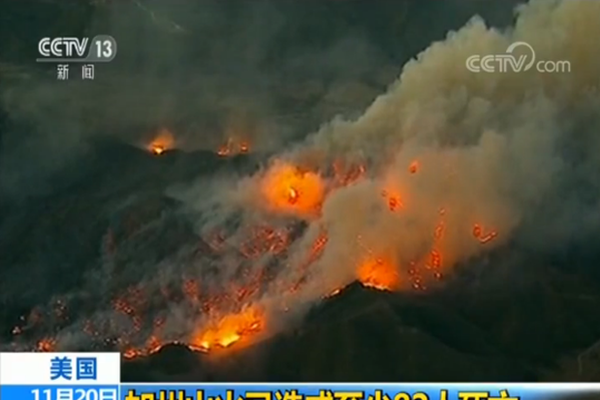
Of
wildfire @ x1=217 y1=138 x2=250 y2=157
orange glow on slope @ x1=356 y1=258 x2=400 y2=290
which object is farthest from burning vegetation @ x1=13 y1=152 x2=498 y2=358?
wildfire @ x1=217 y1=138 x2=250 y2=157

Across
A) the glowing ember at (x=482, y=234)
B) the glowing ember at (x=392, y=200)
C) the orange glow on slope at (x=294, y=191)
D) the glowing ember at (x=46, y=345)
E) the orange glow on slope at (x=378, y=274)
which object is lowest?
the glowing ember at (x=46, y=345)

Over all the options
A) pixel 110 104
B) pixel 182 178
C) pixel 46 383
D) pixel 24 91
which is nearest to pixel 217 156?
pixel 182 178

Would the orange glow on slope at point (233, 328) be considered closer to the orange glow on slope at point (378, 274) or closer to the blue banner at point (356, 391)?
the blue banner at point (356, 391)

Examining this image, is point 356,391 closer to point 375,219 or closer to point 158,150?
point 375,219

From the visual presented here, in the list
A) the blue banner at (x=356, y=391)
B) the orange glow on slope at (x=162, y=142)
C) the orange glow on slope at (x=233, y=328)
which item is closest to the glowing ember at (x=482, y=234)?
the blue banner at (x=356, y=391)

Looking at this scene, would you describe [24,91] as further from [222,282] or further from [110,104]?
[222,282]

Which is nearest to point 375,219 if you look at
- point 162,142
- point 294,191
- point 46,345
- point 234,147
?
point 294,191
